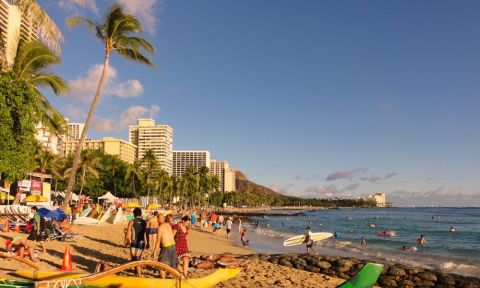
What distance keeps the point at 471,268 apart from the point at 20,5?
2440cm

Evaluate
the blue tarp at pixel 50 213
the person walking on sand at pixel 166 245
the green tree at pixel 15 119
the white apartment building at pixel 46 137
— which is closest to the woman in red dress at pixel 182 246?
the person walking on sand at pixel 166 245

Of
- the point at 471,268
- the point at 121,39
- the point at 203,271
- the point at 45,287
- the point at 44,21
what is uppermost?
the point at 121,39

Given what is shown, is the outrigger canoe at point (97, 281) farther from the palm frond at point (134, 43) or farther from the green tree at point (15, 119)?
the palm frond at point (134, 43)

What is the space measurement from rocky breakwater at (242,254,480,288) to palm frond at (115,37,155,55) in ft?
45.2

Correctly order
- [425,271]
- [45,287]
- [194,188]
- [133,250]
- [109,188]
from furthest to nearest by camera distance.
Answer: [194,188]
[109,188]
[425,271]
[133,250]
[45,287]

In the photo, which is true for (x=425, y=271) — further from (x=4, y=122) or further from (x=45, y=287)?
(x=4, y=122)

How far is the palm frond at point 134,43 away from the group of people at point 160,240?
13.8 metres

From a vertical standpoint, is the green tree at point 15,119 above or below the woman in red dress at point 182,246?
above

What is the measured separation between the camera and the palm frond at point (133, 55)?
23195 mm

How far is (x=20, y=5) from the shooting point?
10711 mm

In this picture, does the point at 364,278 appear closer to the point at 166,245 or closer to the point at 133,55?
the point at 166,245

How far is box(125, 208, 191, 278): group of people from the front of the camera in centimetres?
941

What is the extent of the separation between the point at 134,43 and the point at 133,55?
34.3 inches

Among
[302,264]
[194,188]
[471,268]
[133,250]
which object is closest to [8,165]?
[133,250]
